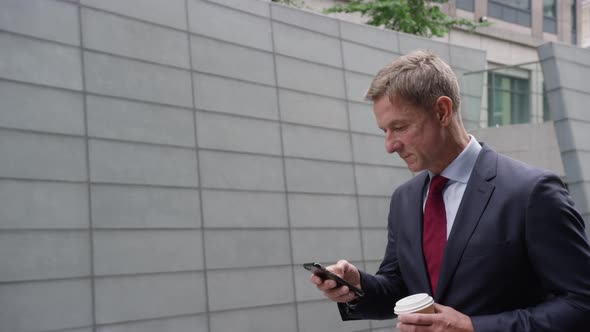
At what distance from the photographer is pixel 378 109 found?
9.23ft

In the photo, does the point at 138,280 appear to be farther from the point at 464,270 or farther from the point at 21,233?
the point at 464,270

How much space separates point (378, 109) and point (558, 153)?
14342 millimetres

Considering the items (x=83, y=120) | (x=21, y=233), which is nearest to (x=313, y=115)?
(x=83, y=120)

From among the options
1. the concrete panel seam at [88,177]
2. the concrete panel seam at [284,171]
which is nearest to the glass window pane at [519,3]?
the concrete panel seam at [284,171]

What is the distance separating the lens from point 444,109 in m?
2.73

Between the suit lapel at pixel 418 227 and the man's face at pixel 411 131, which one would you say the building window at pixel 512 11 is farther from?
the man's face at pixel 411 131

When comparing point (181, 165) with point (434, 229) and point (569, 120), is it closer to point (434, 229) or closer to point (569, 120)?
point (434, 229)

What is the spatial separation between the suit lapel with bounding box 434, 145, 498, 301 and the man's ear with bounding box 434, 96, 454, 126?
25cm

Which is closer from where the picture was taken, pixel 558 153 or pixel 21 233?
pixel 21 233

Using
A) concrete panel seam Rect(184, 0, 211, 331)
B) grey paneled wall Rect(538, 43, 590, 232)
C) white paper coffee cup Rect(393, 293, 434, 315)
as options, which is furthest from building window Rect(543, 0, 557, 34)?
white paper coffee cup Rect(393, 293, 434, 315)

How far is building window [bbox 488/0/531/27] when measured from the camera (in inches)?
1157

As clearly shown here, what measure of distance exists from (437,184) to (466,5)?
1077 inches

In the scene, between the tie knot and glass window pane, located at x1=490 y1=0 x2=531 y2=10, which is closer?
the tie knot

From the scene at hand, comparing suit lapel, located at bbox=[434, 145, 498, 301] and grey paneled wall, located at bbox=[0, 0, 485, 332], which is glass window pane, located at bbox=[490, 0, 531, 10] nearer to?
grey paneled wall, located at bbox=[0, 0, 485, 332]
